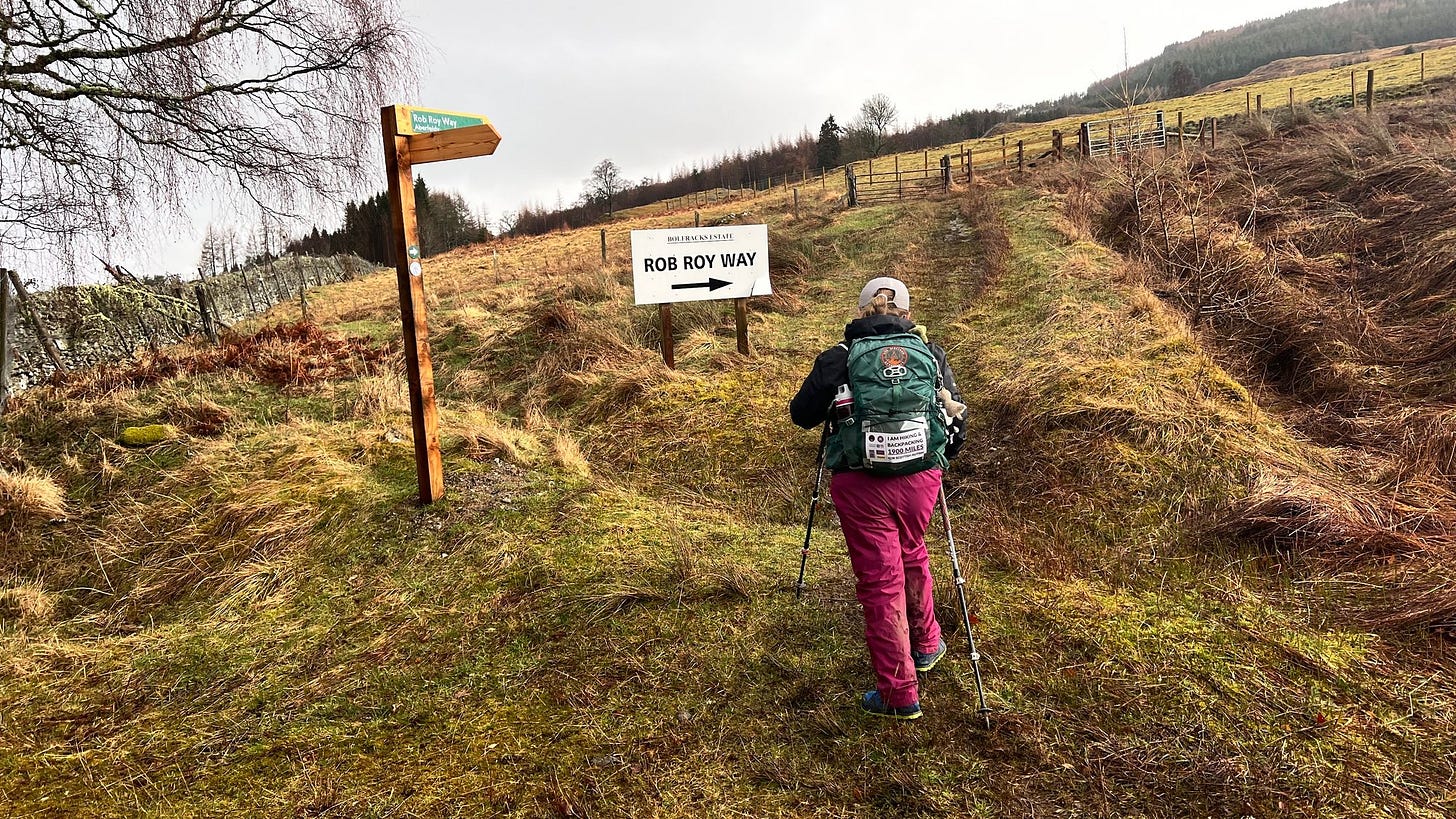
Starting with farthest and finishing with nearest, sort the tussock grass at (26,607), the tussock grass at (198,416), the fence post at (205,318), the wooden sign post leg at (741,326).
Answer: the fence post at (205,318) → the wooden sign post leg at (741,326) → the tussock grass at (198,416) → the tussock grass at (26,607)

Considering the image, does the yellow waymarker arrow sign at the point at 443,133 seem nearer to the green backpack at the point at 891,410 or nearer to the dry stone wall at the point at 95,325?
the green backpack at the point at 891,410

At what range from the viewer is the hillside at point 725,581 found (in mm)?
2785

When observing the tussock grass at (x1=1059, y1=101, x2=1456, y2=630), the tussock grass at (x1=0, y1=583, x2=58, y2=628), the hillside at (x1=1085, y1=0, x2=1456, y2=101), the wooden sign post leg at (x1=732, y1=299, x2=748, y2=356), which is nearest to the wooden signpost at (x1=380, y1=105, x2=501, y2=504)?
the tussock grass at (x1=0, y1=583, x2=58, y2=628)

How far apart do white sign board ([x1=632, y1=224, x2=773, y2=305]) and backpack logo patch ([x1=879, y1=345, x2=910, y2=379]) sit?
4671 mm

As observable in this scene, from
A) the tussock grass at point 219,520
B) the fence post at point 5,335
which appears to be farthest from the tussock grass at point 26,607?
the fence post at point 5,335

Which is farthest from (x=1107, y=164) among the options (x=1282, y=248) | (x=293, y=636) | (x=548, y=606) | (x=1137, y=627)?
(x=293, y=636)

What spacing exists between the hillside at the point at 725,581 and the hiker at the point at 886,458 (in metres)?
0.38

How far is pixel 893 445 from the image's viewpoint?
2885 mm

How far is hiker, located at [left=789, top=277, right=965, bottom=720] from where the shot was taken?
2900 mm

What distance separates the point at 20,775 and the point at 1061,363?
7456mm

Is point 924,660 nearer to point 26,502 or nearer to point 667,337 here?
point 667,337

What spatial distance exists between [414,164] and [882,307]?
341 cm

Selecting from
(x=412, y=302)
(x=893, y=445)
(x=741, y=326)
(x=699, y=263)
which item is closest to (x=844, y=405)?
(x=893, y=445)

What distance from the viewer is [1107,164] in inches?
633
